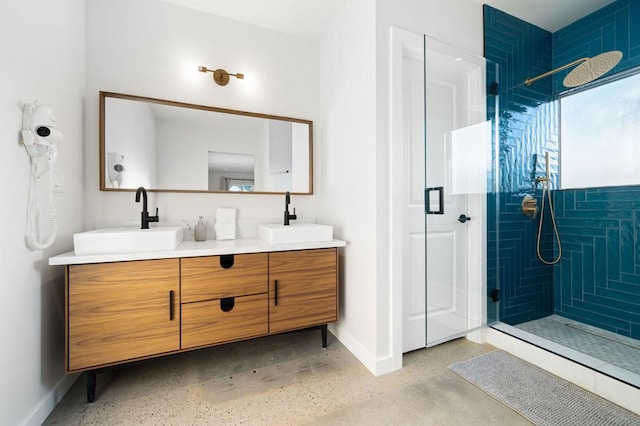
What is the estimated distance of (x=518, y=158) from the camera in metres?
2.18

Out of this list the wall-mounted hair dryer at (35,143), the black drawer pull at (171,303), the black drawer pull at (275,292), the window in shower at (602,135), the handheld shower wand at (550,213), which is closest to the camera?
the wall-mounted hair dryer at (35,143)

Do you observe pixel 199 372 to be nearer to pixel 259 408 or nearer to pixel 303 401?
pixel 259 408

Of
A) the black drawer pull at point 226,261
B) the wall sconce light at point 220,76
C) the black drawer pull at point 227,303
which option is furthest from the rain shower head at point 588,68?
the black drawer pull at point 227,303

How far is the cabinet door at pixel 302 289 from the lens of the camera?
1788mm

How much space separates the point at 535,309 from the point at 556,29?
249cm

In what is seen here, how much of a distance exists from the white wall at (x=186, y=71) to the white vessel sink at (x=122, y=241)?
1.60ft

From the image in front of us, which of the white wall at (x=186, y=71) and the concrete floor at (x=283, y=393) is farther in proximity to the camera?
the white wall at (x=186, y=71)

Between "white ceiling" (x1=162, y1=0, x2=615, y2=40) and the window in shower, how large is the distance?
25.7 inches

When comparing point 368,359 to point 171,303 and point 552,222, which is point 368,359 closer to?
point 171,303

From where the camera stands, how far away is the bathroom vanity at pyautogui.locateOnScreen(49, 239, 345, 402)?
1365 mm

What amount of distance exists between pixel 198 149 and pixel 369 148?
130cm

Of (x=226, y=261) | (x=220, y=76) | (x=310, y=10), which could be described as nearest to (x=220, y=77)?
(x=220, y=76)

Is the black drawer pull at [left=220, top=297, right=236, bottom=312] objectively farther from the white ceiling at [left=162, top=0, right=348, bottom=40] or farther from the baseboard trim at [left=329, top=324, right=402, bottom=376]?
the white ceiling at [left=162, top=0, right=348, bottom=40]

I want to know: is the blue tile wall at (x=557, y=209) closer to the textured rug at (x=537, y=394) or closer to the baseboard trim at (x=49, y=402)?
the textured rug at (x=537, y=394)
